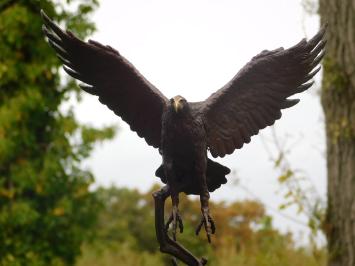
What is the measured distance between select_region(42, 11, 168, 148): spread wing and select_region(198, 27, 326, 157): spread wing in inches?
12.0

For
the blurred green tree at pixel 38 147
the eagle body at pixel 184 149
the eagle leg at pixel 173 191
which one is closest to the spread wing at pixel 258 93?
the eagle body at pixel 184 149

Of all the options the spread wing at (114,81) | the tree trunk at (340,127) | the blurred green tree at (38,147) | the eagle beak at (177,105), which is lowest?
the eagle beak at (177,105)

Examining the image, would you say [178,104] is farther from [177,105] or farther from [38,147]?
[38,147]

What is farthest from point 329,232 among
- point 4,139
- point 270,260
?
point 4,139

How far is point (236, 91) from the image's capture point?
3.18 m

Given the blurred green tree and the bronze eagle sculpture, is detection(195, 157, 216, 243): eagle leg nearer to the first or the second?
the bronze eagle sculpture

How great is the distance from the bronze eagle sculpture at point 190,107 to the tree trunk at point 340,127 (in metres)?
3.67

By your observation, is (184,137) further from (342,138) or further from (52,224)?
(52,224)

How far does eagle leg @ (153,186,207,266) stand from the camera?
3.04m

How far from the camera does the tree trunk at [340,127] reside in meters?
6.80

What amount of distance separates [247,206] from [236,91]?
17.6m

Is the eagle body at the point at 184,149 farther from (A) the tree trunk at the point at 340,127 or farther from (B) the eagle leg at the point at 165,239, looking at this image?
(A) the tree trunk at the point at 340,127

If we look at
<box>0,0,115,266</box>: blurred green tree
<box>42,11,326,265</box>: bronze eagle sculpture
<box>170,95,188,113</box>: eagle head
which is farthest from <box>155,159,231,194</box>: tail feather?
<box>0,0,115,266</box>: blurred green tree

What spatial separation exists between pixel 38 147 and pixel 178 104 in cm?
1246
